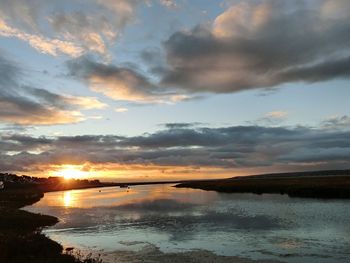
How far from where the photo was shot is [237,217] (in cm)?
6203

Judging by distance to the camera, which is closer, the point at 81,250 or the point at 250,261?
the point at 250,261

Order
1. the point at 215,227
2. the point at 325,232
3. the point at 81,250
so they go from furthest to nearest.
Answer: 1. the point at 215,227
2. the point at 325,232
3. the point at 81,250

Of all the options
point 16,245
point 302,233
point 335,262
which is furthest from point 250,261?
point 16,245

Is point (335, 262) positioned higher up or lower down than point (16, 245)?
lower down

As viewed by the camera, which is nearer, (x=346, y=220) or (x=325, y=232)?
(x=325, y=232)

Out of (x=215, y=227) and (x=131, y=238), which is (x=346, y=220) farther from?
(x=131, y=238)

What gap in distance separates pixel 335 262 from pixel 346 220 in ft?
80.6

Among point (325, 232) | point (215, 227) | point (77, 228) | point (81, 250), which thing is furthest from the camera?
point (77, 228)

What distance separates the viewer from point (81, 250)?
3816cm

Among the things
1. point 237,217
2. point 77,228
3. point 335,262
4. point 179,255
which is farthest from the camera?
point 237,217

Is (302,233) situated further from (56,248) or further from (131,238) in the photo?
(56,248)

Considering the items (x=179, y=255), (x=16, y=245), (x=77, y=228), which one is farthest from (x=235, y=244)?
(x=77, y=228)

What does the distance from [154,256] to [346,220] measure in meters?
30.0

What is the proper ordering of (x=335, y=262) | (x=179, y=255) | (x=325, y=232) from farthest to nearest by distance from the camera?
(x=325, y=232)
(x=179, y=255)
(x=335, y=262)
